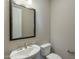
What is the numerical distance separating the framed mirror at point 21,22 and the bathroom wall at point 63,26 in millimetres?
643

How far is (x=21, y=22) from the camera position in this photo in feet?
6.04

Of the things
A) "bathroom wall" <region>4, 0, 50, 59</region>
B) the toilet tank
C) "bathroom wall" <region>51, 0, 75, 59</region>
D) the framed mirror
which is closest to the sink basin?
"bathroom wall" <region>4, 0, 50, 59</region>

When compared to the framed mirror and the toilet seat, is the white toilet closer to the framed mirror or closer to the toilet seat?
the toilet seat

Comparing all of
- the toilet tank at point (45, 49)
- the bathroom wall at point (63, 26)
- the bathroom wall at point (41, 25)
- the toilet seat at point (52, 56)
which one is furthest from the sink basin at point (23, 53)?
the bathroom wall at point (63, 26)

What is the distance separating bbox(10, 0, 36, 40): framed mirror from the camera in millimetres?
1676

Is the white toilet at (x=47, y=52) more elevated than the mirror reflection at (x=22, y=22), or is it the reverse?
→ the mirror reflection at (x=22, y=22)

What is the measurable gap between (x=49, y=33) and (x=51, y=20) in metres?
0.35

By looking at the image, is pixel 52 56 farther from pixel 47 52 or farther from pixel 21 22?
pixel 21 22

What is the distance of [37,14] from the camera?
7.41 feet

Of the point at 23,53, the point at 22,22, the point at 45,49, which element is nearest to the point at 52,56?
the point at 45,49

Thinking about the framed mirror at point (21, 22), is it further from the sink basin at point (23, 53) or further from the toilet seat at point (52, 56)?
the toilet seat at point (52, 56)

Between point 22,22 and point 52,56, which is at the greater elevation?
point 22,22

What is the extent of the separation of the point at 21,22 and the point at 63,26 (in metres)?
1.10

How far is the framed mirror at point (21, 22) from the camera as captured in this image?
5.50 feet
